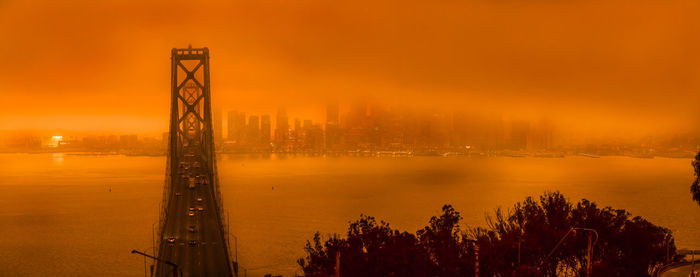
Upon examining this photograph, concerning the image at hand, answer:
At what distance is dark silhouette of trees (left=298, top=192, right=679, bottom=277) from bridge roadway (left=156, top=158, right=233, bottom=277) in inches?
125

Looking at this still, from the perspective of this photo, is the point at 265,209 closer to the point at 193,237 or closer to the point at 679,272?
the point at 193,237

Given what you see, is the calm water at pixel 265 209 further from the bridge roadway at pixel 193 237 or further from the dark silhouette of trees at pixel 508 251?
the dark silhouette of trees at pixel 508 251

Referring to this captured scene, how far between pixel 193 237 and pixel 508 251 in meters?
10.9

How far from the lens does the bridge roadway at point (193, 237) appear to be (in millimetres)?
15281

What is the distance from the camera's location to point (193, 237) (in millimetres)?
19234

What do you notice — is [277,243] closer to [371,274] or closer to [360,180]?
[371,274]

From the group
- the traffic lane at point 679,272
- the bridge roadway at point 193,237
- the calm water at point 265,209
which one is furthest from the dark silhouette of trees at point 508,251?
the calm water at point 265,209

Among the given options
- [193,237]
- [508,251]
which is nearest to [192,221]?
[193,237]

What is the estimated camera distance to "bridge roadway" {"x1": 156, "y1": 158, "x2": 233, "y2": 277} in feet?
50.1

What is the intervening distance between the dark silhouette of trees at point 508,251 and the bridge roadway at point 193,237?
3180 mm

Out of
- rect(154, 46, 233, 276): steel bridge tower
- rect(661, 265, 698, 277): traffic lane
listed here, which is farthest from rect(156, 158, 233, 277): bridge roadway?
rect(661, 265, 698, 277): traffic lane

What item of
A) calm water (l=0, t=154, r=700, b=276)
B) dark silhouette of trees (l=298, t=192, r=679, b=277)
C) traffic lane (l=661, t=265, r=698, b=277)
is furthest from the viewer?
calm water (l=0, t=154, r=700, b=276)

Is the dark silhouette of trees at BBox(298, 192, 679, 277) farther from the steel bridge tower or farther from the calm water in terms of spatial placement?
the calm water

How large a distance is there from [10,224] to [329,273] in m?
32.2
